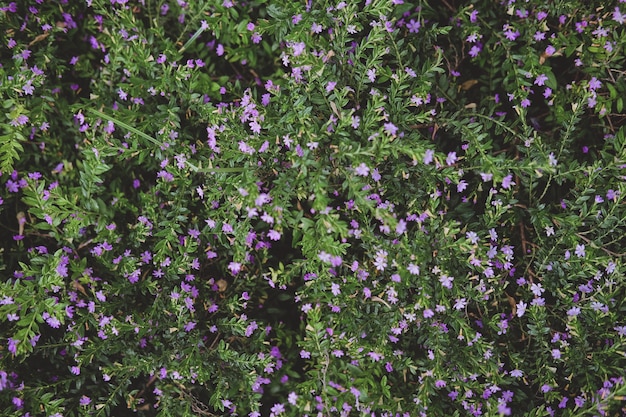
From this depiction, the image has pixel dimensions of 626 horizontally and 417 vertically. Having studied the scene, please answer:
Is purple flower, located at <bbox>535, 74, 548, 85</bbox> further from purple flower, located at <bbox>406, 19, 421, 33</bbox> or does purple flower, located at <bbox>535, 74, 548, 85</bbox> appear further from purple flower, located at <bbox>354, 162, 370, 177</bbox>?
purple flower, located at <bbox>354, 162, 370, 177</bbox>

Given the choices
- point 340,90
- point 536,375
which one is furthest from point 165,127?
point 536,375

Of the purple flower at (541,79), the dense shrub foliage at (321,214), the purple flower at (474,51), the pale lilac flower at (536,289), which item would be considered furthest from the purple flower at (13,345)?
the purple flower at (541,79)

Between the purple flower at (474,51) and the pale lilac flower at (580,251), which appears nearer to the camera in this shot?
the pale lilac flower at (580,251)

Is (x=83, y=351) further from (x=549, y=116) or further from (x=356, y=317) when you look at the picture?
(x=549, y=116)

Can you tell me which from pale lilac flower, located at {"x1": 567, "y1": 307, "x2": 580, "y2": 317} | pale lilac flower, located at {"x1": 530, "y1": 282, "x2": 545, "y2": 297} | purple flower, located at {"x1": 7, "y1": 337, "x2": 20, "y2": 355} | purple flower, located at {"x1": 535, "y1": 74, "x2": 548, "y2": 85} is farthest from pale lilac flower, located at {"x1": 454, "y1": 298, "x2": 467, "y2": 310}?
purple flower, located at {"x1": 7, "y1": 337, "x2": 20, "y2": 355}

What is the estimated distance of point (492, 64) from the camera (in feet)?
9.95

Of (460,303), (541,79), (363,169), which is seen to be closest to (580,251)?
(460,303)

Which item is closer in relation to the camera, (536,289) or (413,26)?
(536,289)

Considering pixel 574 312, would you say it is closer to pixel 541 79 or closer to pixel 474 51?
pixel 541 79

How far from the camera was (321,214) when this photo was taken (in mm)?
2320

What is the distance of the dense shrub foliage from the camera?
2580 mm

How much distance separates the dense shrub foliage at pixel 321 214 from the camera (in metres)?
2.58

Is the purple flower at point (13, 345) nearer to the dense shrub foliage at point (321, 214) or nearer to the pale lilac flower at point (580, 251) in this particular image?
the dense shrub foliage at point (321, 214)

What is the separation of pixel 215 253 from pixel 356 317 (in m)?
0.86
